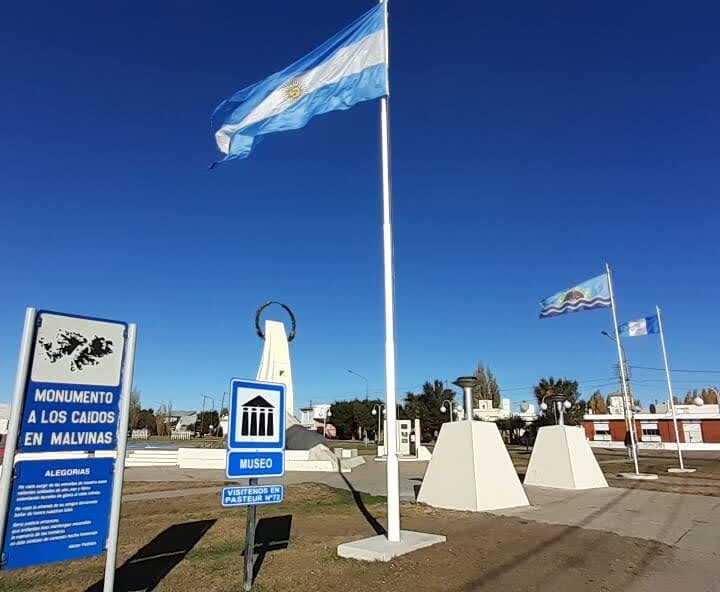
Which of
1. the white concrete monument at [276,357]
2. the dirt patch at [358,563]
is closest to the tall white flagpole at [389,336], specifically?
the dirt patch at [358,563]

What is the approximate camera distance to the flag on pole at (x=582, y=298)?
Result: 22.0 m

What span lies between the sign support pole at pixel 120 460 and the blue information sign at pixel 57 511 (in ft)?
0.16

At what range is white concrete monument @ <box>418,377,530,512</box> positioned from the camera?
11867 mm

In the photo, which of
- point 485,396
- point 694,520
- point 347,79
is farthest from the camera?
point 485,396

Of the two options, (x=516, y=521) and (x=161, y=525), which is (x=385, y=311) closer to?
(x=516, y=521)

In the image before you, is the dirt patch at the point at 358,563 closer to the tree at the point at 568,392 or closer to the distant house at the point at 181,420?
the tree at the point at 568,392

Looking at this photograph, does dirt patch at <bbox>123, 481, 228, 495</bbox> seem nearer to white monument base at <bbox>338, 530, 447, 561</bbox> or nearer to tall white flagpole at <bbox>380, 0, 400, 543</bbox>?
white monument base at <bbox>338, 530, 447, 561</bbox>

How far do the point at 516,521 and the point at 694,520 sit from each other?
3.87m

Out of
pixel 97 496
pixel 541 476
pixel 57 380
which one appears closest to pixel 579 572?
pixel 97 496

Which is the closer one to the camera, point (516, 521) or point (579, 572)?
point (579, 572)

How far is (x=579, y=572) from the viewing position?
21.4 feet

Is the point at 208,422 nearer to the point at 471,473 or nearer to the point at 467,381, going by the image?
the point at 467,381

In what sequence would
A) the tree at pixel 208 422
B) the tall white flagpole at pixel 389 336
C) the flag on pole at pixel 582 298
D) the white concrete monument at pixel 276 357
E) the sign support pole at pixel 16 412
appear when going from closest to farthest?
the sign support pole at pixel 16 412 < the tall white flagpole at pixel 389 336 < the flag on pole at pixel 582 298 < the white concrete monument at pixel 276 357 < the tree at pixel 208 422

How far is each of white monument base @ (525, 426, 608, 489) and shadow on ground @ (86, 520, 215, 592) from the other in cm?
1207
